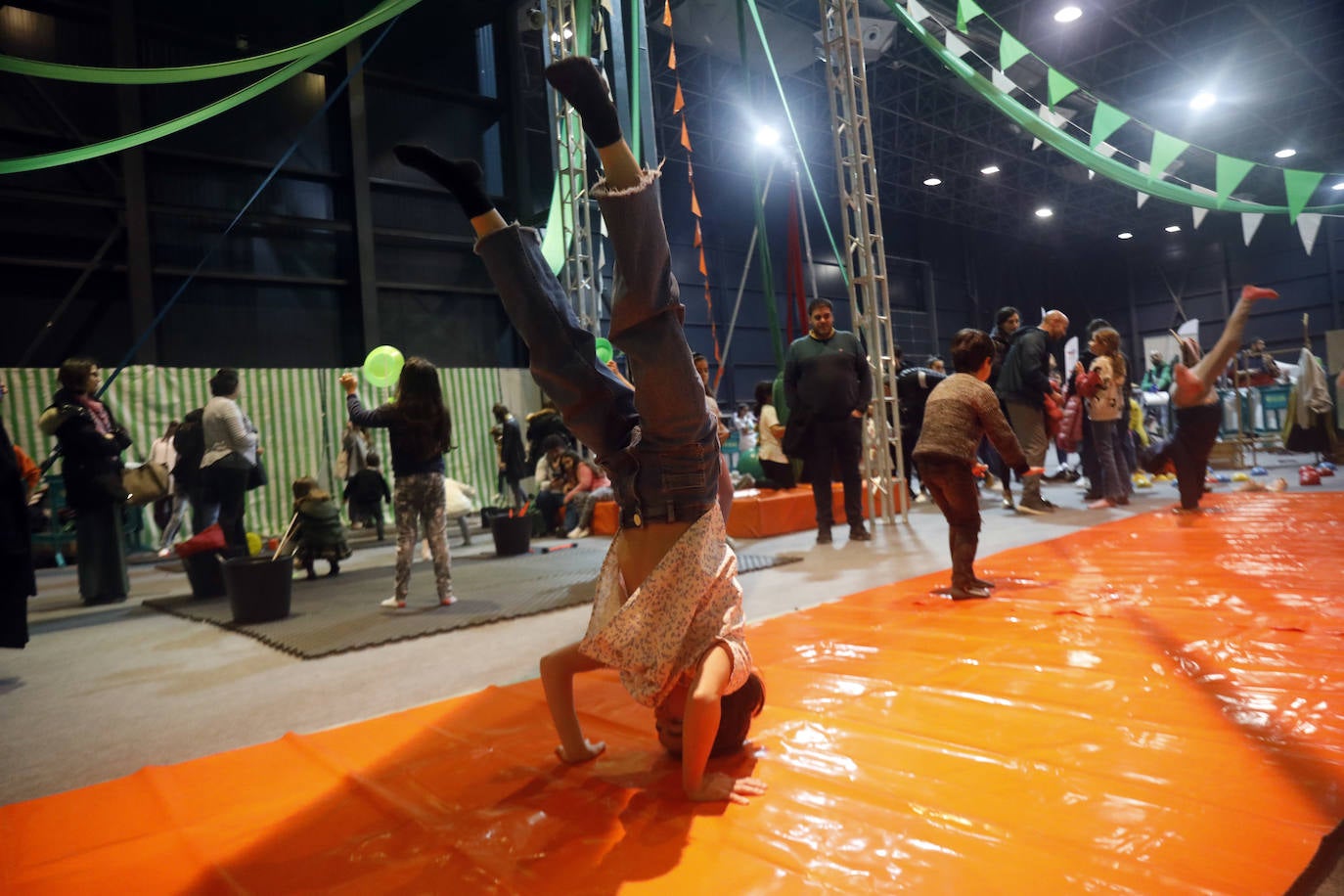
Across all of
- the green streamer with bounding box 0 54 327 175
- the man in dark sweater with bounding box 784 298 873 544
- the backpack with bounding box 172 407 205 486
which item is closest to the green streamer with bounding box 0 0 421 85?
the green streamer with bounding box 0 54 327 175

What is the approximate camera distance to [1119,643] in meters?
2.39

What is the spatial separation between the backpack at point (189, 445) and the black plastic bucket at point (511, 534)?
235cm

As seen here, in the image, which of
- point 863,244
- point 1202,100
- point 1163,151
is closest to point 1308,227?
point 1163,151

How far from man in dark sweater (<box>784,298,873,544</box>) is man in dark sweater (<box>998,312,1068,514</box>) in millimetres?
1462

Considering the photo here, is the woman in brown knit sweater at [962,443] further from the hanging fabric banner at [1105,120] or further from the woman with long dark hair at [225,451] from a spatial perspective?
the woman with long dark hair at [225,451]

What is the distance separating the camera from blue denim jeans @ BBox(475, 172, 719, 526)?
4.71ft

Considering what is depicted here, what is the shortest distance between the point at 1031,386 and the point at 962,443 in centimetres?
327

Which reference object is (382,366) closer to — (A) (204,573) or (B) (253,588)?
(A) (204,573)

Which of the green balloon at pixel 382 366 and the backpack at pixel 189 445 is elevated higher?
the green balloon at pixel 382 366

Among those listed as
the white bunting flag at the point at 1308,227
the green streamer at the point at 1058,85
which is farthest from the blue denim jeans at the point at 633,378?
the white bunting flag at the point at 1308,227

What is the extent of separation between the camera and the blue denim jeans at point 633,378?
1437 millimetres

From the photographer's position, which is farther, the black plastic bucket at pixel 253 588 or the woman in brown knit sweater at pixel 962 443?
the black plastic bucket at pixel 253 588

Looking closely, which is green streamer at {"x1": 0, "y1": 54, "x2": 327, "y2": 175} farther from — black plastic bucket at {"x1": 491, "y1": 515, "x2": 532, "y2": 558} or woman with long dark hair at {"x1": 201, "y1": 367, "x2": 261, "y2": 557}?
black plastic bucket at {"x1": 491, "y1": 515, "x2": 532, "y2": 558}

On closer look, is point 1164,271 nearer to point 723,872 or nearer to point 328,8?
point 328,8
